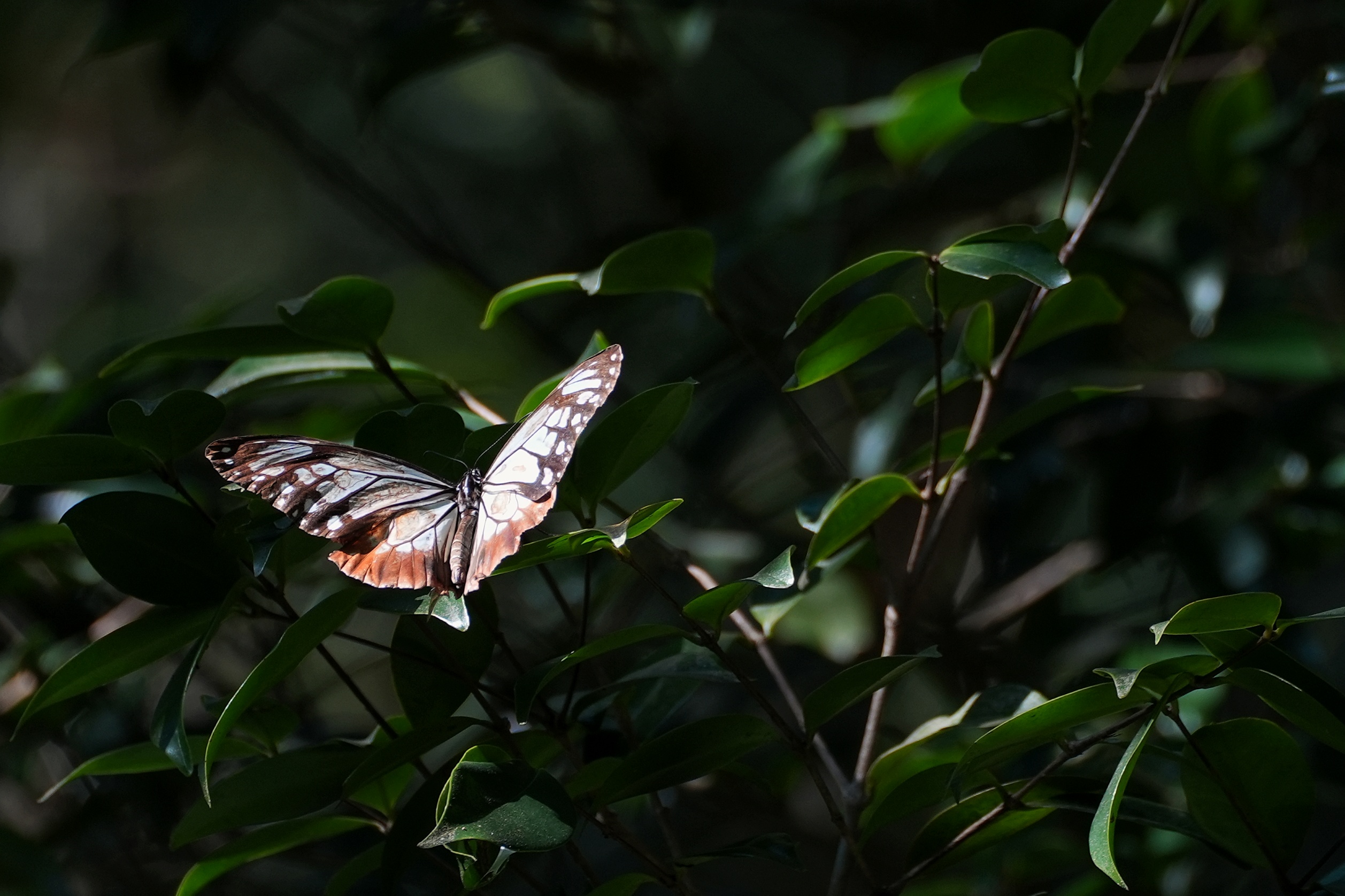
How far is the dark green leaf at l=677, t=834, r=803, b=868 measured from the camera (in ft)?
1.75

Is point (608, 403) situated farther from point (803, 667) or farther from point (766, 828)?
point (766, 828)

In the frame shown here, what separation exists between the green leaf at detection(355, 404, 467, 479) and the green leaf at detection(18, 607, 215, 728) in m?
0.12

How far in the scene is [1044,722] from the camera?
1.64 ft

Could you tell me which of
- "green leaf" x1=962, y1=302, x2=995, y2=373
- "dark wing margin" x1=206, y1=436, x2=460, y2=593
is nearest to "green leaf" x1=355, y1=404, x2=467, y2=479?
"dark wing margin" x1=206, y1=436, x2=460, y2=593

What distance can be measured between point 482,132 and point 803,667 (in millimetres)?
2622

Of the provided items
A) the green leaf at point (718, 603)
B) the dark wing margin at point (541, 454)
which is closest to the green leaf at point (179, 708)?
the dark wing margin at point (541, 454)

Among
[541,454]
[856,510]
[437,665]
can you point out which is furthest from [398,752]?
[856,510]

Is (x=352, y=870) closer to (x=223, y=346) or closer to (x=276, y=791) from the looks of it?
(x=276, y=791)

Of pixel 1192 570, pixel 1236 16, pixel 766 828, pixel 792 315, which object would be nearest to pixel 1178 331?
pixel 1236 16

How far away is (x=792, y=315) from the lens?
1447mm

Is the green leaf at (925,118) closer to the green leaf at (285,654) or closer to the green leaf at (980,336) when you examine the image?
the green leaf at (980,336)

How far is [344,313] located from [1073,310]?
46cm

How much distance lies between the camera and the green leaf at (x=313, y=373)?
66cm

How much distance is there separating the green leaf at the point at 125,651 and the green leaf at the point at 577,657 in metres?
0.16
